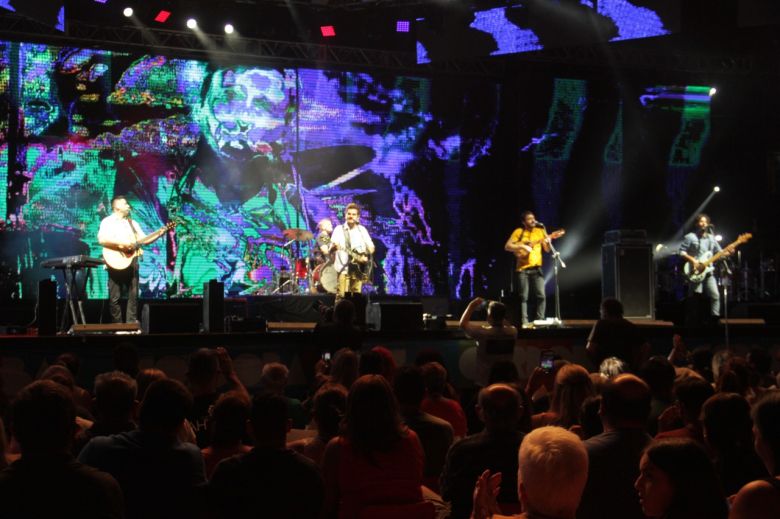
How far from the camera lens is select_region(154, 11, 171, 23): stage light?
45.6 ft

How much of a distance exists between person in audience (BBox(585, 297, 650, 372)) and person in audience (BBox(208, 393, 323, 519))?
183 inches

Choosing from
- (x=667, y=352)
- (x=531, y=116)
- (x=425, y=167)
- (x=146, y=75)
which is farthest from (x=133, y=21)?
(x=667, y=352)

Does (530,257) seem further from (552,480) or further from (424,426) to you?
(552,480)

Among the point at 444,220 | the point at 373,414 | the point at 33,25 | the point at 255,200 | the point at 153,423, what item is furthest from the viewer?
the point at 444,220

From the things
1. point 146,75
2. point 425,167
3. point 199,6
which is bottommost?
point 425,167

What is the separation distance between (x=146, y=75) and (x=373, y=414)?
39.9ft

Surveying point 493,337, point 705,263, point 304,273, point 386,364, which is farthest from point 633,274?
point 386,364

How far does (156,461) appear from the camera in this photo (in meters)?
3.07

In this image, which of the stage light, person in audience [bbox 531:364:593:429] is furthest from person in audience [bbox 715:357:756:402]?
the stage light

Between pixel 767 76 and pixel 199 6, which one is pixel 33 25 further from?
pixel 767 76

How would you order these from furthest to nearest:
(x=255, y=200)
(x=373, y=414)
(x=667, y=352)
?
(x=255, y=200) → (x=667, y=352) → (x=373, y=414)

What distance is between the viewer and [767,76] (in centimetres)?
1639

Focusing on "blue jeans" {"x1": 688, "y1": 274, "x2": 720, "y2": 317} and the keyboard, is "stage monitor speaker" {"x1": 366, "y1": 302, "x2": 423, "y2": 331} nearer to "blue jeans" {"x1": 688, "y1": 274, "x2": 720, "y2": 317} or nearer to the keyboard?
the keyboard

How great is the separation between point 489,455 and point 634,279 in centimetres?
984
